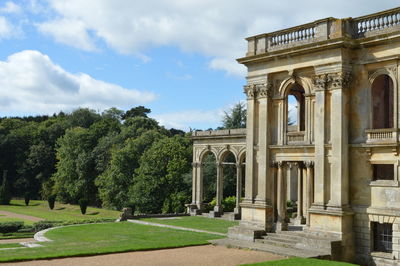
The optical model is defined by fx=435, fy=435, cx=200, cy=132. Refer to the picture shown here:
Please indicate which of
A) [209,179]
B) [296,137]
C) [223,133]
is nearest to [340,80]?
[296,137]

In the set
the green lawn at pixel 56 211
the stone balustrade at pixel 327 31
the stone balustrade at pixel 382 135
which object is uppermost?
the stone balustrade at pixel 327 31

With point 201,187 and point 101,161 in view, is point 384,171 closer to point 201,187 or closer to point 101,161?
point 201,187

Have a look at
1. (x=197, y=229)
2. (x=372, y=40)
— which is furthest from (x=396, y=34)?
(x=197, y=229)

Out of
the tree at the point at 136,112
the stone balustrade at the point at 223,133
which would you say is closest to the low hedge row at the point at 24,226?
the stone balustrade at the point at 223,133

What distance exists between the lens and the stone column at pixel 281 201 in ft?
76.2

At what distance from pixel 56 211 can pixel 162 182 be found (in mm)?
19865

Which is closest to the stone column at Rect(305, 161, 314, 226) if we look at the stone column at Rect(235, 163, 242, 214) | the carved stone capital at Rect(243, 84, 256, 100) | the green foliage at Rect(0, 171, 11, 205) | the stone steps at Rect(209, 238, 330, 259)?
the stone steps at Rect(209, 238, 330, 259)

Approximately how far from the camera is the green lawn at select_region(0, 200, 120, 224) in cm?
4881

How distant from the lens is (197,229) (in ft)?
95.8

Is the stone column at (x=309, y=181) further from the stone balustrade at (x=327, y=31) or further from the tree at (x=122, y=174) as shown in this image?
the tree at (x=122, y=174)

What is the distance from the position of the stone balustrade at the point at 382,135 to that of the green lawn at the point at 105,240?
9.76 meters

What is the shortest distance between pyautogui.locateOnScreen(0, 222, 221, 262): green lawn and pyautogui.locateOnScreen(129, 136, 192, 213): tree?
531 inches

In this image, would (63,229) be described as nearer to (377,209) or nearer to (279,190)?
(279,190)

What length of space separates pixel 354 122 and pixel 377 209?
419cm
